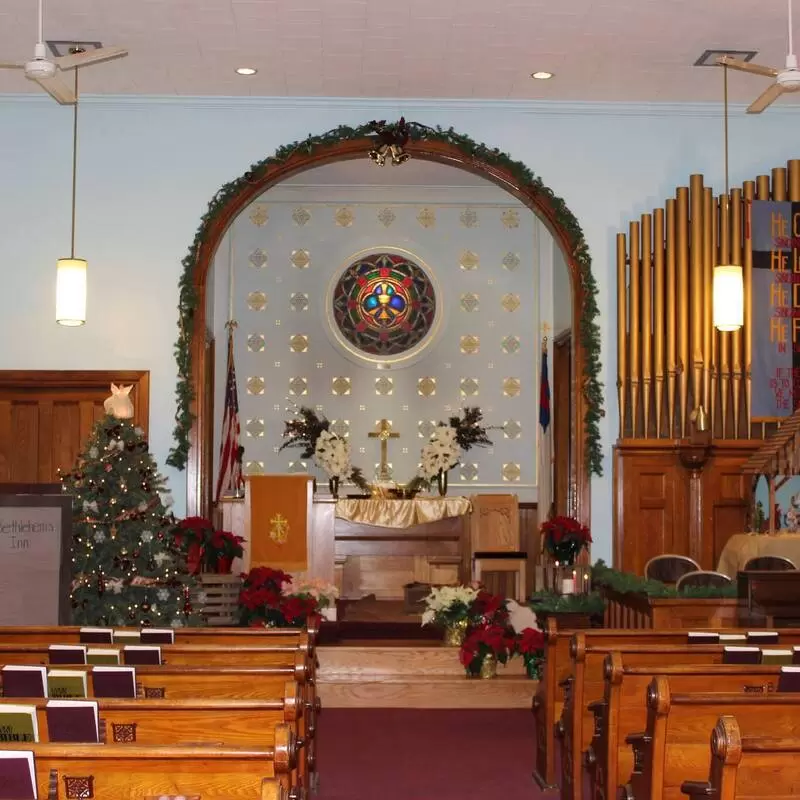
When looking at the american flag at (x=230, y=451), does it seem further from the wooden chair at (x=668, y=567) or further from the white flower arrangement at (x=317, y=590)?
the wooden chair at (x=668, y=567)

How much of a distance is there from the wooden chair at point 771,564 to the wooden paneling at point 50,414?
4640 millimetres

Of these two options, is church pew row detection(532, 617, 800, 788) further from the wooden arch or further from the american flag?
the american flag

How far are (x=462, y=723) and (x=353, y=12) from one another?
458 centimetres

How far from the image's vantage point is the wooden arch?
30.8ft

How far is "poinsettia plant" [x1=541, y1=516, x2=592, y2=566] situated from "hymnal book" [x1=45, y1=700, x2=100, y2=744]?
581cm

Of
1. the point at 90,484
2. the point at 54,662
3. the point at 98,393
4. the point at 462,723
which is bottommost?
the point at 462,723

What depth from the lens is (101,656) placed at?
186 inches

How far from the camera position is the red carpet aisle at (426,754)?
598 cm

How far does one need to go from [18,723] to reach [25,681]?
650mm

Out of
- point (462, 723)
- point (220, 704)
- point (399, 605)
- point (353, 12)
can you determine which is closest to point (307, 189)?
point (399, 605)

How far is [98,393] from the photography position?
9.41 m

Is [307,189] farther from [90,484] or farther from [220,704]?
[220,704]

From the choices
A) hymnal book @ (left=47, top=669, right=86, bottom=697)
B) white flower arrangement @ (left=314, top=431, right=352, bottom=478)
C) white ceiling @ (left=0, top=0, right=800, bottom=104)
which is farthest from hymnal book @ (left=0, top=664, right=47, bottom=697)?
white flower arrangement @ (left=314, top=431, right=352, bottom=478)

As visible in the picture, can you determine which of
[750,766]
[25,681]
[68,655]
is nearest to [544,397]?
[68,655]
